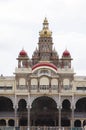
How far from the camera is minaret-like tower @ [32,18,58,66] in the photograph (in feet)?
429

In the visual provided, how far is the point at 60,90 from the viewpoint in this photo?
119 meters

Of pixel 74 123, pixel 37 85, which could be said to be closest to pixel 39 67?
pixel 37 85

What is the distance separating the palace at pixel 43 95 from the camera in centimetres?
11912

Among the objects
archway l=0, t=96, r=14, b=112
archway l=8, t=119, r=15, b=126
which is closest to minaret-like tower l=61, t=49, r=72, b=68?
archway l=0, t=96, r=14, b=112

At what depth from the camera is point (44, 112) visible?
399 ft

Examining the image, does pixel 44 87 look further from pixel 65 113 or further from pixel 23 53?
pixel 23 53

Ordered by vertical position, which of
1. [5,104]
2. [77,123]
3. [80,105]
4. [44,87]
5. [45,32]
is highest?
[45,32]

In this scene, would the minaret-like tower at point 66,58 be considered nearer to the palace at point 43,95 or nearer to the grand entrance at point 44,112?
the palace at point 43,95

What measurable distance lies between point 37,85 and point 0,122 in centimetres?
899

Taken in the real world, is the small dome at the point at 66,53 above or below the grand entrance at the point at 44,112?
above

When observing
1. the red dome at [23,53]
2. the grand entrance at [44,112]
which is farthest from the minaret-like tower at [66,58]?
the grand entrance at [44,112]

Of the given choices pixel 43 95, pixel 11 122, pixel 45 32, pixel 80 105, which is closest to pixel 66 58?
pixel 45 32

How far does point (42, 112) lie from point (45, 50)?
13.9 meters

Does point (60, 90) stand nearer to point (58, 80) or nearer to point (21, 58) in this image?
point (58, 80)
